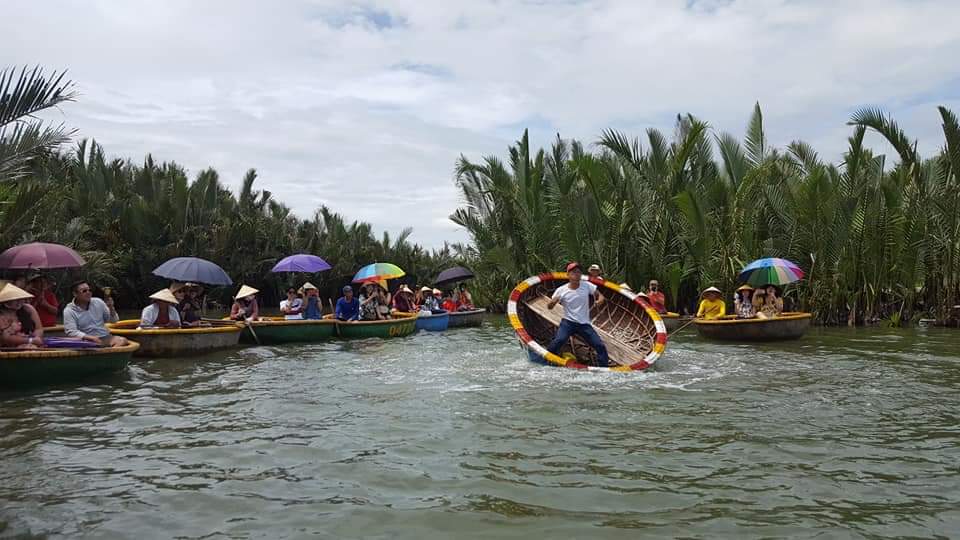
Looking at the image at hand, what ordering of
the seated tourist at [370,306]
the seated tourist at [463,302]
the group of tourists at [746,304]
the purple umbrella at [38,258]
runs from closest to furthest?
the purple umbrella at [38,258], the group of tourists at [746,304], the seated tourist at [370,306], the seated tourist at [463,302]

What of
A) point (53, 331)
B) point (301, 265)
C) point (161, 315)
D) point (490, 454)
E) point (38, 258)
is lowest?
point (490, 454)

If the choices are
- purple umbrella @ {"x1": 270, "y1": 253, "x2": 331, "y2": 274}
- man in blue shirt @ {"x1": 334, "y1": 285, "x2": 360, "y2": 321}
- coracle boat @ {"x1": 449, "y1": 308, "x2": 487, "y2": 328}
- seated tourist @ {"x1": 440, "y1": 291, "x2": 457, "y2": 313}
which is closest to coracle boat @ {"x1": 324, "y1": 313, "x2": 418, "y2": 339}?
man in blue shirt @ {"x1": 334, "y1": 285, "x2": 360, "y2": 321}

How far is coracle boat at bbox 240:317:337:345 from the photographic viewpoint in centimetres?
1462

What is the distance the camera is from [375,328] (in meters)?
16.1

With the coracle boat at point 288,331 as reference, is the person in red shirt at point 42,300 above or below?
above

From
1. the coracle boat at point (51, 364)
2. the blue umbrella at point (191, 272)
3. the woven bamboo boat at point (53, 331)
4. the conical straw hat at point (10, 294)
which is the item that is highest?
the blue umbrella at point (191, 272)

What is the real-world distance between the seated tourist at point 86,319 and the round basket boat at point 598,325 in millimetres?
5650

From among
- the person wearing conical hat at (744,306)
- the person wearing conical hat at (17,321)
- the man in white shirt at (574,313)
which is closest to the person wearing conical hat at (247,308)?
the person wearing conical hat at (17,321)

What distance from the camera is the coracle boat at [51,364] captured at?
27.7 feet

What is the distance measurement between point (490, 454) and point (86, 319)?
6.83m

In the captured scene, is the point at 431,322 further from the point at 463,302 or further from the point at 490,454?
the point at 490,454

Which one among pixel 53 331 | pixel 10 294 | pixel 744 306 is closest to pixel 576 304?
pixel 744 306

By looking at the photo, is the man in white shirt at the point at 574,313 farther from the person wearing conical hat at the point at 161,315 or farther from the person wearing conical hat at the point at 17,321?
the person wearing conical hat at the point at 17,321

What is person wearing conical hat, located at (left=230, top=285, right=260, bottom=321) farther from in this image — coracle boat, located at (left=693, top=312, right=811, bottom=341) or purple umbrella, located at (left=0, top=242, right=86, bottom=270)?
coracle boat, located at (left=693, top=312, right=811, bottom=341)
